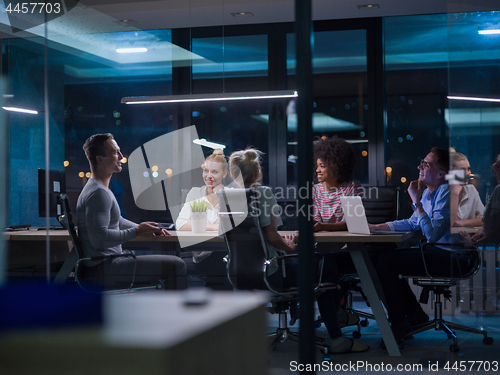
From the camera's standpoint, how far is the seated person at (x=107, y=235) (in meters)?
3.73

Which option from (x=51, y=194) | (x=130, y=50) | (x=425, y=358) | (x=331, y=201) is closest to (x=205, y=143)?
(x=130, y=50)

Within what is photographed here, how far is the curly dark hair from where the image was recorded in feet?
15.6

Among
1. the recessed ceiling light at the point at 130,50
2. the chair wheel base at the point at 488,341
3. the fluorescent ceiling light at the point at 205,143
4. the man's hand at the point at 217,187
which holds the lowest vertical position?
the chair wheel base at the point at 488,341

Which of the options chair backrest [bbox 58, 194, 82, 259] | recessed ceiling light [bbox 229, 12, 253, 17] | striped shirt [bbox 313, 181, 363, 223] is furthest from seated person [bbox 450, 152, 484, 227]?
recessed ceiling light [bbox 229, 12, 253, 17]

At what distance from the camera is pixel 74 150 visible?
21.2 ft

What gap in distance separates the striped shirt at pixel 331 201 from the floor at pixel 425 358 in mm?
1069

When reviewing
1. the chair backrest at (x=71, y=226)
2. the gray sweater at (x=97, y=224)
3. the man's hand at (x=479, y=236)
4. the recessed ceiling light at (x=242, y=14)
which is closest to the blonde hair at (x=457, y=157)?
the man's hand at (x=479, y=236)

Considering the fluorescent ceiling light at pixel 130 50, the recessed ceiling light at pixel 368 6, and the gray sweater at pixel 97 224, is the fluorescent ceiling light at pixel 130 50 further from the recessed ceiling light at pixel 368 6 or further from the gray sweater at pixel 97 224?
the gray sweater at pixel 97 224

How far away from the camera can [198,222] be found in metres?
3.96

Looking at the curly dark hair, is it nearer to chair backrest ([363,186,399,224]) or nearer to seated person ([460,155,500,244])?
chair backrest ([363,186,399,224])

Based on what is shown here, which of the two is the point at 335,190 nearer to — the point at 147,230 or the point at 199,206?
the point at 199,206

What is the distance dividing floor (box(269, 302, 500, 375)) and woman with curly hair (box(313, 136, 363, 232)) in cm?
101

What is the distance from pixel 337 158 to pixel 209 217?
133cm

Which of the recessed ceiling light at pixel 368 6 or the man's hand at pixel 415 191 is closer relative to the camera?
the man's hand at pixel 415 191
